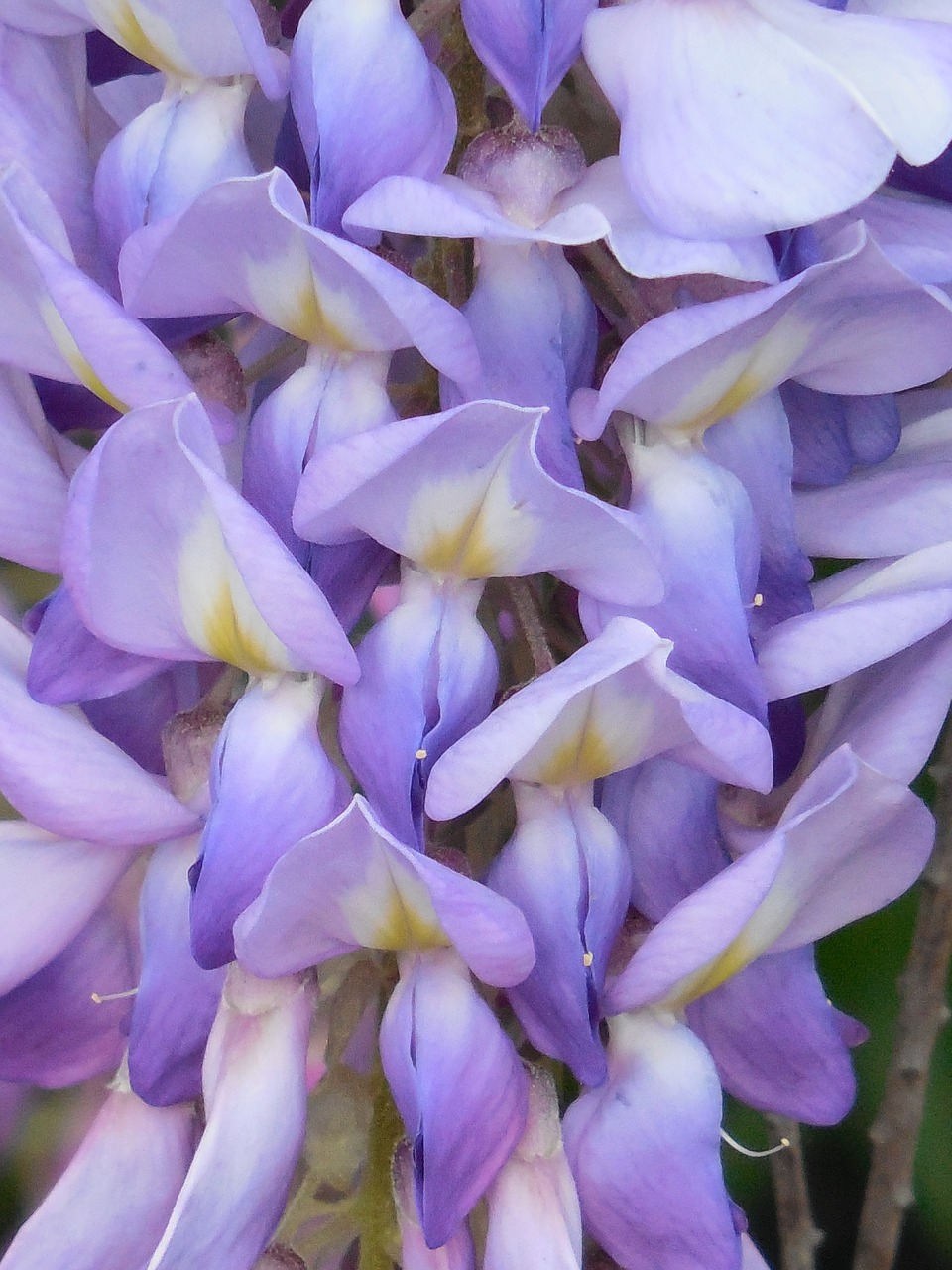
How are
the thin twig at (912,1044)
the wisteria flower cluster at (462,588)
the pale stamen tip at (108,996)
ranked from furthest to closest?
1. the thin twig at (912,1044)
2. the pale stamen tip at (108,996)
3. the wisteria flower cluster at (462,588)

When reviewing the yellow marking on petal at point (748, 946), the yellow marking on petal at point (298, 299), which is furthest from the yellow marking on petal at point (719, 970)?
the yellow marking on petal at point (298, 299)

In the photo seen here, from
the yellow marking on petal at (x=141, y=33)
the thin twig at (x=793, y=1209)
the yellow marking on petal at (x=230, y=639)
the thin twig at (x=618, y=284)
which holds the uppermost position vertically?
the yellow marking on petal at (x=141, y=33)

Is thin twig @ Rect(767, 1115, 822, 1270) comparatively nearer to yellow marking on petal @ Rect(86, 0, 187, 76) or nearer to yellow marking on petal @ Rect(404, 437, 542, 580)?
yellow marking on petal @ Rect(404, 437, 542, 580)

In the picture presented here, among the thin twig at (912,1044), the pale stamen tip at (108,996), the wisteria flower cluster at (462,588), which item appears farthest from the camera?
the thin twig at (912,1044)

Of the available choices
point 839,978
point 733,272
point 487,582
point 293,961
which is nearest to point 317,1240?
point 293,961

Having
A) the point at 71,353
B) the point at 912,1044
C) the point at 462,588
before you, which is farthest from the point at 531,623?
the point at 912,1044

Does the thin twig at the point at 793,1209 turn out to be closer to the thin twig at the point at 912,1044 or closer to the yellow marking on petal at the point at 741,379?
the thin twig at the point at 912,1044
